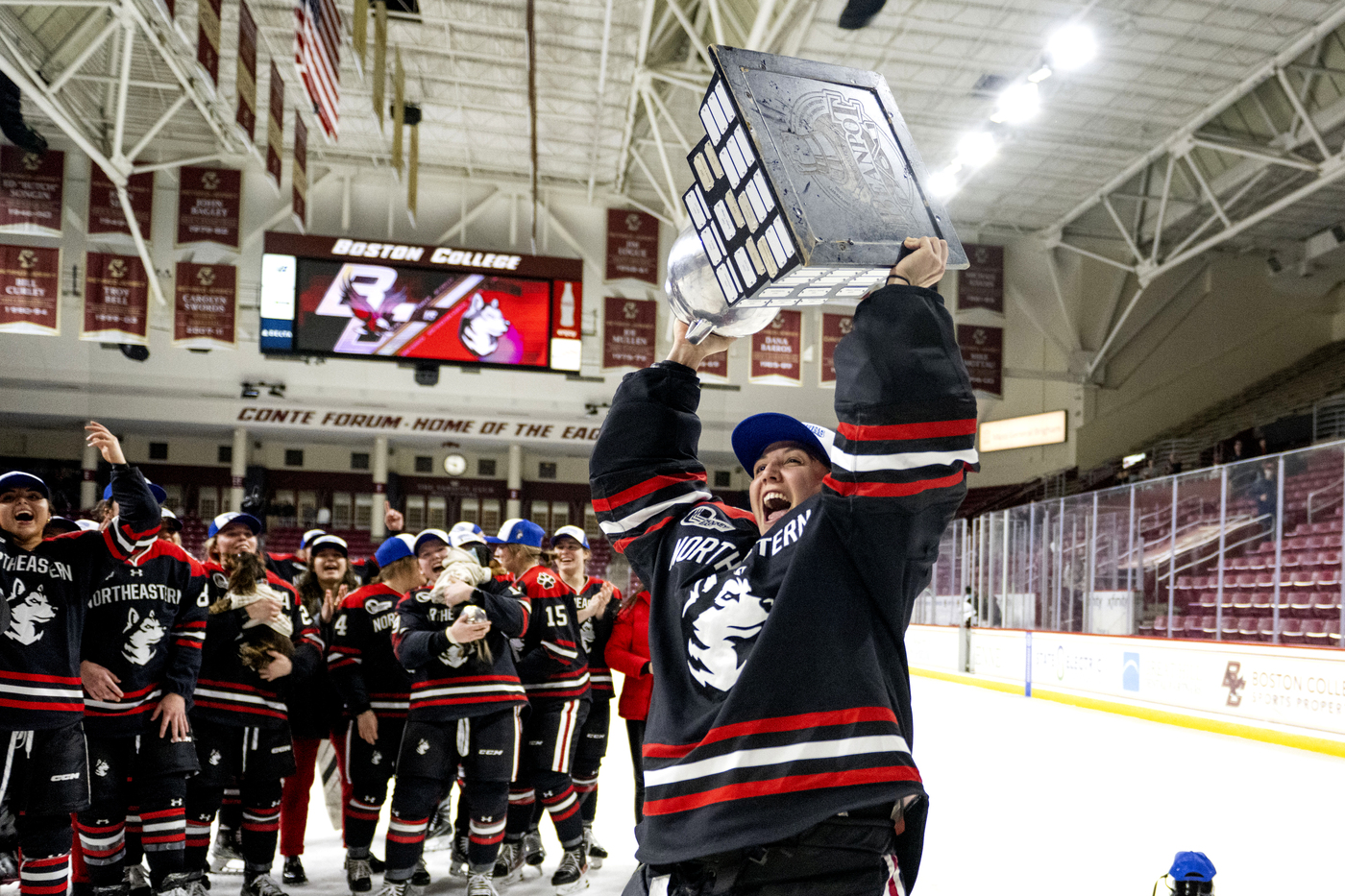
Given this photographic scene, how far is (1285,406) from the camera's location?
19.2 meters

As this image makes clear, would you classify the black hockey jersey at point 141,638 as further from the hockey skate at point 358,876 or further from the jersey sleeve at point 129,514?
the hockey skate at point 358,876

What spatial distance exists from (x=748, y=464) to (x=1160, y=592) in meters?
9.46

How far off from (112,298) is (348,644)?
1148cm

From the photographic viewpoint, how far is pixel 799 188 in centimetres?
154

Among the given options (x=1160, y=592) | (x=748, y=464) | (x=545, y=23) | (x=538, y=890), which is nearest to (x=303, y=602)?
(x=538, y=890)

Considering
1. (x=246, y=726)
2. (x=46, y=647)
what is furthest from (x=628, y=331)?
(x=46, y=647)

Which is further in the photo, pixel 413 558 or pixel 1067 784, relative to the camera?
pixel 1067 784

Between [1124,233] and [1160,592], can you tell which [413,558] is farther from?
[1124,233]

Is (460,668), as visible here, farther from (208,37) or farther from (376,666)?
(208,37)

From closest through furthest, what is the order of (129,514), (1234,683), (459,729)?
(129,514) < (459,729) < (1234,683)

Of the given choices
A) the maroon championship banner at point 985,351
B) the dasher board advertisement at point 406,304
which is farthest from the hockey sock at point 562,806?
the maroon championship banner at point 985,351

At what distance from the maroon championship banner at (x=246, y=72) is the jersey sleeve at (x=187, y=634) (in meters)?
7.94

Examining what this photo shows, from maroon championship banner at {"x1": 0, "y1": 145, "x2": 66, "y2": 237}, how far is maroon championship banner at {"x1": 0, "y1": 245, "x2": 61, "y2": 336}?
1.21 m

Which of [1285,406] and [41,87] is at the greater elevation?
[41,87]
